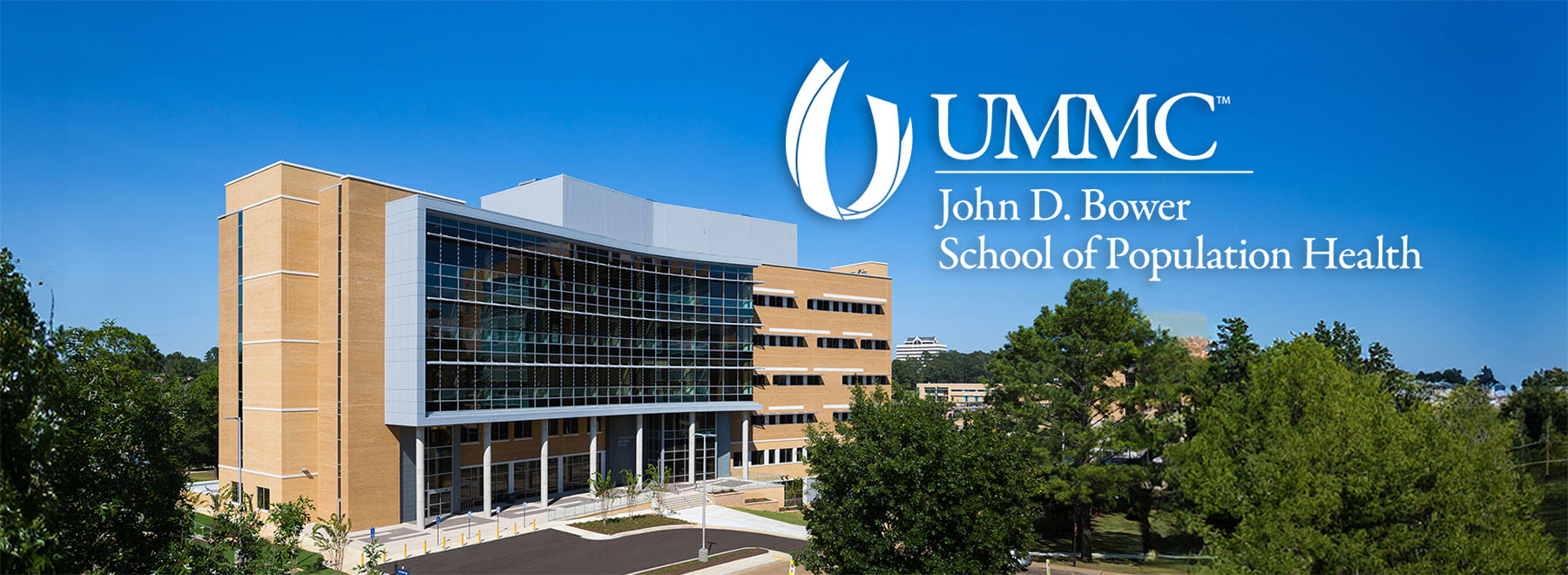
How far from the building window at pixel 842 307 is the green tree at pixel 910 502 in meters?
42.2

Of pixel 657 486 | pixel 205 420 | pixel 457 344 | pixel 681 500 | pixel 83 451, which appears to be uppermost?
pixel 457 344

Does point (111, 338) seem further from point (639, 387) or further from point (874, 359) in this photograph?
point (874, 359)

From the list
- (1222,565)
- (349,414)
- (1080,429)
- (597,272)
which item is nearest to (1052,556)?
(1080,429)

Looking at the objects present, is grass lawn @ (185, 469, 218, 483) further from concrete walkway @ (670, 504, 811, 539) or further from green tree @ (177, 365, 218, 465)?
concrete walkway @ (670, 504, 811, 539)

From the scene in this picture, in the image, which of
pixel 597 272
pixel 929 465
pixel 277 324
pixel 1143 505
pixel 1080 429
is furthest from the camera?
pixel 597 272

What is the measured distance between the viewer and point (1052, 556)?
142 ft

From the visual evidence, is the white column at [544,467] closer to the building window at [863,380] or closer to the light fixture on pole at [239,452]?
the light fixture on pole at [239,452]

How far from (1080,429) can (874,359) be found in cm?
3307

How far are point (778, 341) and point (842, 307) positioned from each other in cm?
736

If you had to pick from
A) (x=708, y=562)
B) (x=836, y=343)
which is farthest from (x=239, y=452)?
(x=836, y=343)

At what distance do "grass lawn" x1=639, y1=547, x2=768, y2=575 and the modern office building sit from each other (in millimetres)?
14283

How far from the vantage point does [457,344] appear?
45.4m

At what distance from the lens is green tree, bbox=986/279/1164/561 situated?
40.5 m

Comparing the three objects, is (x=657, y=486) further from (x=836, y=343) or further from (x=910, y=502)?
(x=910, y=502)
